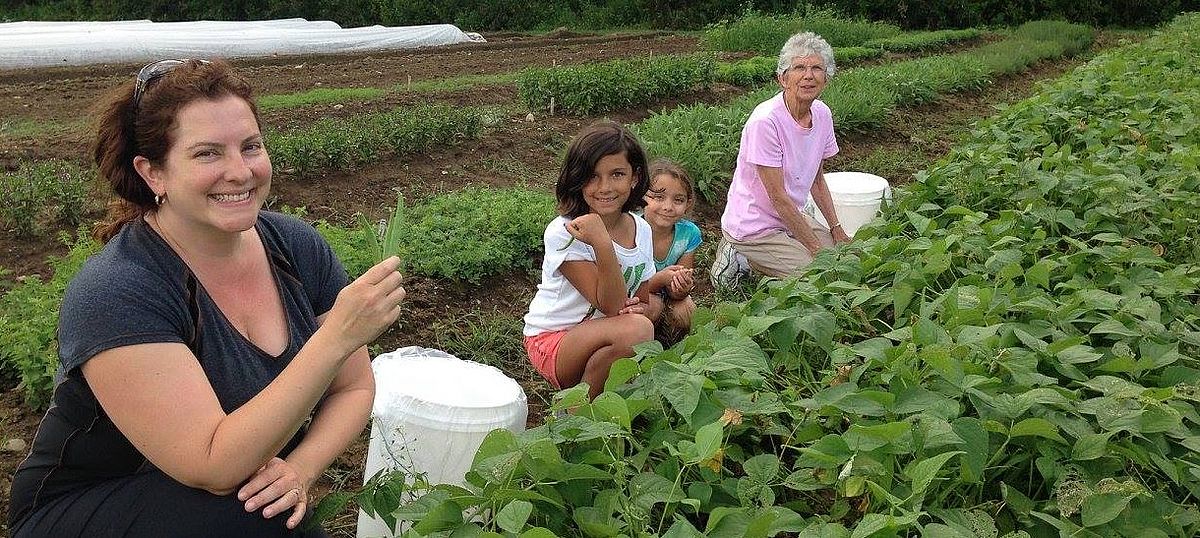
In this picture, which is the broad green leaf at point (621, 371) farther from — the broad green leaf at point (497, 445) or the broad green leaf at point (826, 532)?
→ the broad green leaf at point (826, 532)

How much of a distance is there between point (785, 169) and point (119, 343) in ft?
10.8

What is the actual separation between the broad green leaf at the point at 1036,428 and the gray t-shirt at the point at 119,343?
154 centimetres

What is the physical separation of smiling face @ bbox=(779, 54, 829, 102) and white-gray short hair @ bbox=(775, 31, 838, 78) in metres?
0.02

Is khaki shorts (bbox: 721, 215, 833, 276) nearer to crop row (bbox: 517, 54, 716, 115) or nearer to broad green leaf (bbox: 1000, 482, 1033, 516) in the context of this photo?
broad green leaf (bbox: 1000, 482, 1033, 516)

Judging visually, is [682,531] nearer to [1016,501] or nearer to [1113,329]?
[1016,501]

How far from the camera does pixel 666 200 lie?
3881mm

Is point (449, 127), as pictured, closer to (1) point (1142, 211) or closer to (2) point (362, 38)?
(1) point (1142, 211)

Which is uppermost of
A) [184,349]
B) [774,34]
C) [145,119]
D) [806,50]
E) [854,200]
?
[145,119]

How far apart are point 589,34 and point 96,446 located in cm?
2017

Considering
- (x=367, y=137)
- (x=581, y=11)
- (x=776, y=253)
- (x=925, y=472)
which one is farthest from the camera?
(x=581, y=11)

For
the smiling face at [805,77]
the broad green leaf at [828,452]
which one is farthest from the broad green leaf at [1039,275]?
the smiling face at [805,77]

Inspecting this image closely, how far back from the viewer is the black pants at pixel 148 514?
2004mm

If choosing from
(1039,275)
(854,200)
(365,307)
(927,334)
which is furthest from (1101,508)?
(854,200)

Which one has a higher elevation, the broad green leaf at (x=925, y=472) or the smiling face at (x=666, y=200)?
the broad green leaf at (x=925, y=472)
